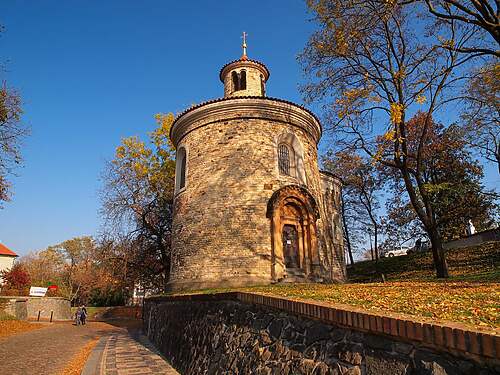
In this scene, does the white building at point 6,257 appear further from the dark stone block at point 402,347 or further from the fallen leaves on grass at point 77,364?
the dark stone block at point 402,347

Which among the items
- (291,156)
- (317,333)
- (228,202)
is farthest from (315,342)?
(291,156)

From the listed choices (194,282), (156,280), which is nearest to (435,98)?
(194,282)

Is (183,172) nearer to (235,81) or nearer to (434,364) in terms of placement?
(235,81)

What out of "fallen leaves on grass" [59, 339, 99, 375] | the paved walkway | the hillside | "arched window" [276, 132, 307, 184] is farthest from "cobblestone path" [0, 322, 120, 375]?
the hillside

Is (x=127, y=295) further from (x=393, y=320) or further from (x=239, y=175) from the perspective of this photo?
(x=393, y=320)

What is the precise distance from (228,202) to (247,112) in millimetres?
4189

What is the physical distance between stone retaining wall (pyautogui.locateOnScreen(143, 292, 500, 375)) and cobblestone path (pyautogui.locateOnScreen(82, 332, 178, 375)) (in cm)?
124

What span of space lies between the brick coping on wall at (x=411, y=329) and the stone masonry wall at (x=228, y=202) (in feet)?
27.7

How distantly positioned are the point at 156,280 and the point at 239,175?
17.8 meters

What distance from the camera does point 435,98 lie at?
13766mm

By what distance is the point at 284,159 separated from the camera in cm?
1541

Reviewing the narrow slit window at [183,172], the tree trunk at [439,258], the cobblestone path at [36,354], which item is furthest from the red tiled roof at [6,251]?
the tree trunk at [439,258]

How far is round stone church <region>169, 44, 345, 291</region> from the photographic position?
1334cm

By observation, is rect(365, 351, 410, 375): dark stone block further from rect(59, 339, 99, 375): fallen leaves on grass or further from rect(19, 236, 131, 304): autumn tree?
rect(19, 236, 131, 304): autumn tree
